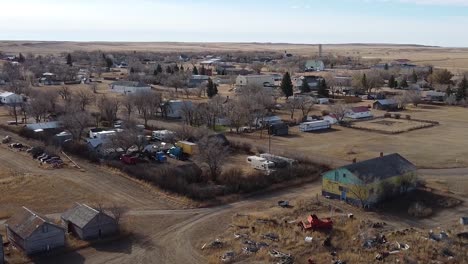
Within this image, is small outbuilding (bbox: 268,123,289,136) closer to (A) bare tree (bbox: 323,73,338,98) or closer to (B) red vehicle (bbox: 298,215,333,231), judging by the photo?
(B) red vehicle (bbox: 298,215,333,231)

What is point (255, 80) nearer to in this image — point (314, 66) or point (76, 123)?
point (314, 66)

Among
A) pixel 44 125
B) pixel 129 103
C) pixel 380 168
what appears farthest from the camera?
pixel 129 103

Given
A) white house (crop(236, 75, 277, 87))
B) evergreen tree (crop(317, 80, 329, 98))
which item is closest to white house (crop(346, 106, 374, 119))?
evergreen tree (crop(317, 80, 329, 98))

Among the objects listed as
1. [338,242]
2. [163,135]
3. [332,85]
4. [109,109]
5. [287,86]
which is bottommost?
[338,242]

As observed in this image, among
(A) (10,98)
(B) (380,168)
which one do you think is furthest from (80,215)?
(A) (10,98)

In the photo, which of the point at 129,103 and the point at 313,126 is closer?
the point at 313,126

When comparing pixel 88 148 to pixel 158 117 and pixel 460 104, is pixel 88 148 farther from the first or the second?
pixel 460 104
